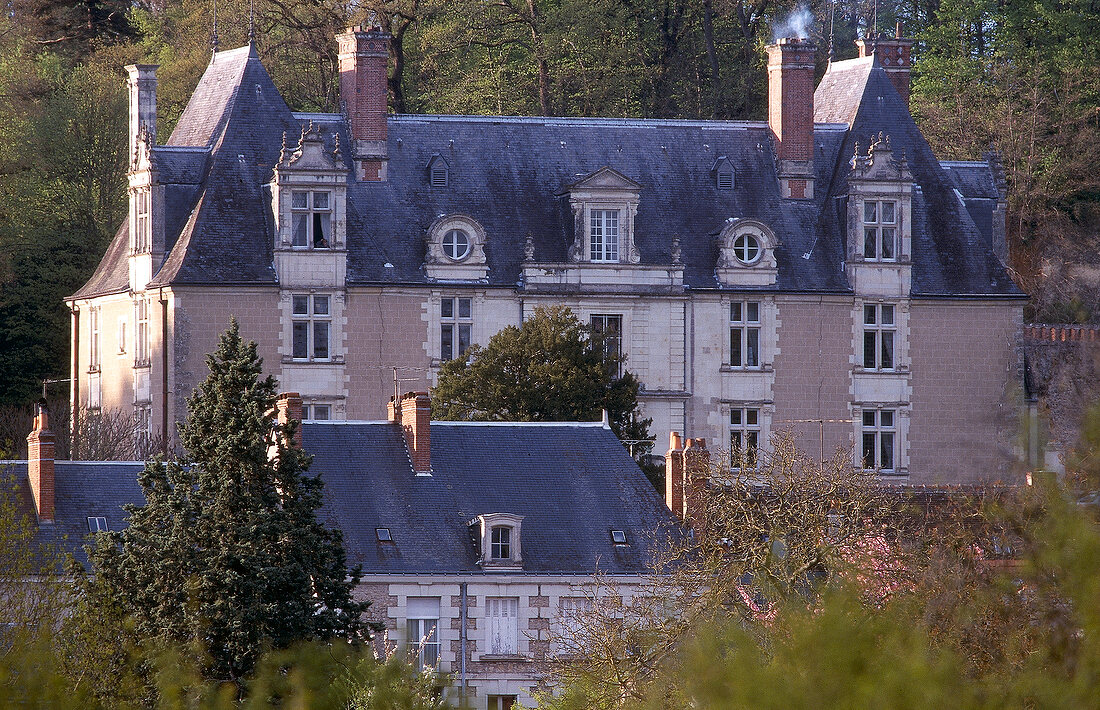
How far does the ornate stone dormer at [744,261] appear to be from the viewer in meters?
38.2

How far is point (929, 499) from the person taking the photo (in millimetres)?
31500

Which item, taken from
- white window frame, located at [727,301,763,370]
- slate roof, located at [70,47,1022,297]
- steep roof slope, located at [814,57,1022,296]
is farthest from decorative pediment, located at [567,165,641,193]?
steep roof slope, located at [814,57,1022,296]

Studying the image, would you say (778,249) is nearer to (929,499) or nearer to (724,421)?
(724,421)

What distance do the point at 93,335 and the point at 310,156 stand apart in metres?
6.04

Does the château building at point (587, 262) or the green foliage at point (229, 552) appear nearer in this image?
the green foliage at point (229, 552)

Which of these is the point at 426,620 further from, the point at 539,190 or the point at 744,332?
the point at 539,190

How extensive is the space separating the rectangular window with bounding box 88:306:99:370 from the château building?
0.07m

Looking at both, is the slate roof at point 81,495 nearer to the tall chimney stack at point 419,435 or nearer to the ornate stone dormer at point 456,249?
the tall chimney stack at point 419,435

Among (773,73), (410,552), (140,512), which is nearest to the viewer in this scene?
(140,512)

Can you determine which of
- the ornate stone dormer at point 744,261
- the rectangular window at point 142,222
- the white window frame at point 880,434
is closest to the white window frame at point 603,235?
the ornate stone dormer at point 744,261

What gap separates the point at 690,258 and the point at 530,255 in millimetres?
3110

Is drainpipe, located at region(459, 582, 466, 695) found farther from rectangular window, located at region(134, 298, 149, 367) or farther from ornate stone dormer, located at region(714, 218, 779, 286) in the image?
ornate stone dormer, located at region(714, 218, 779, 286)

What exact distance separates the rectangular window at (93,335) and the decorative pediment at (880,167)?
1425 centimetres

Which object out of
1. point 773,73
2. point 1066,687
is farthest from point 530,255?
point 1066,687
